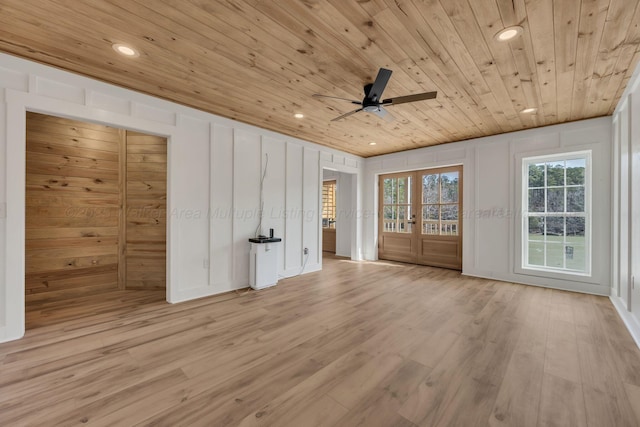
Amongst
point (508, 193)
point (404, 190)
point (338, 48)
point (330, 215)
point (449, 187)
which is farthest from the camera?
point (330, 215)

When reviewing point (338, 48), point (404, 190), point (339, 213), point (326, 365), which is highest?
point (338, 48)

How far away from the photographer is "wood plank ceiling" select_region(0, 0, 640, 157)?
6.21ft

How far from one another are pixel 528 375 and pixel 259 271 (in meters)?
3.35

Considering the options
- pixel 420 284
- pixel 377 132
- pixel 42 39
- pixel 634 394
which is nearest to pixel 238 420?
pixel 634 394

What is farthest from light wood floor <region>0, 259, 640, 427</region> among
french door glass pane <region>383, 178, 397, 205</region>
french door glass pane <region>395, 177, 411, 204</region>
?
french door glass pane <region>383, 178, 397, 205</region>

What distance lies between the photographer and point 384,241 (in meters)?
6.75

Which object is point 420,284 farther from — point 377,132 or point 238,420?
point 238,420

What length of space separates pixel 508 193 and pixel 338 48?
165 inches

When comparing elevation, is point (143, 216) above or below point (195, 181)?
below

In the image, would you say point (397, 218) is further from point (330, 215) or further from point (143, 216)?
point (143, 216)

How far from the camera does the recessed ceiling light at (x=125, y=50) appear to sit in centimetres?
231

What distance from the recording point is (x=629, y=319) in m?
2.85

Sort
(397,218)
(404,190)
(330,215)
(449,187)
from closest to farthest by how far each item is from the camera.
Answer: (449,187), (404,190), (397,218), (330,215)

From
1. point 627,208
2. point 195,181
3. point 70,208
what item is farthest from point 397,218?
point 70,208
